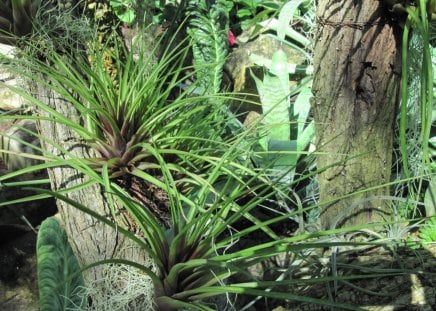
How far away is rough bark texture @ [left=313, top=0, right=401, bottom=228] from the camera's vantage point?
1.27 meters

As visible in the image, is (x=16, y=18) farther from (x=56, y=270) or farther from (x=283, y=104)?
(x=283, y=104)

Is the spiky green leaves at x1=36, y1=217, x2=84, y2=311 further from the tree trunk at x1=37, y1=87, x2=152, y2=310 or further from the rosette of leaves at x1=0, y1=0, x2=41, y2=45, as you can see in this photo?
the rosette of leaves at x1=0, y1=0, x2=41, y2=45

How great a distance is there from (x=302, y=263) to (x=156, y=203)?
402 mm

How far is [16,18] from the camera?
1282 millimetres

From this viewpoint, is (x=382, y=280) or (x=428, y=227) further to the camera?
(x=428, y=227)

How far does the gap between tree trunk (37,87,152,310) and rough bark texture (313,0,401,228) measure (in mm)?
513

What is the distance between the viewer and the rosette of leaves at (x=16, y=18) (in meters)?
1.27

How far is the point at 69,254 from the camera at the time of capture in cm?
133

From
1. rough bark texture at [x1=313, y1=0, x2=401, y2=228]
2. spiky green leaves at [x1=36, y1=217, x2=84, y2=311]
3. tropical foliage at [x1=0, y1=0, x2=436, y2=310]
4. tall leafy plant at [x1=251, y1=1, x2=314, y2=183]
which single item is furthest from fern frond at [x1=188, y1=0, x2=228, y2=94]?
spiky green leaves at [x1=36, y1=217, x2=84, y2=311]

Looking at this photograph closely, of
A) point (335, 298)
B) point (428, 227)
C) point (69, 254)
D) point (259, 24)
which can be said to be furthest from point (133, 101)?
point (259, 24)

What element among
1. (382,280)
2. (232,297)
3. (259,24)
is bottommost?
(232,297)

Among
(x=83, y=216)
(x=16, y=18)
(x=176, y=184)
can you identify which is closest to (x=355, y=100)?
(x=176, y=184)

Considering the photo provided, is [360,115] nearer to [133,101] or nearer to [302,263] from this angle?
[302,263]

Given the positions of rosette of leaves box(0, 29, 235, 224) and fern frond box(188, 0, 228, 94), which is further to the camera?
fern frond box(188, 0, 228, 94)
